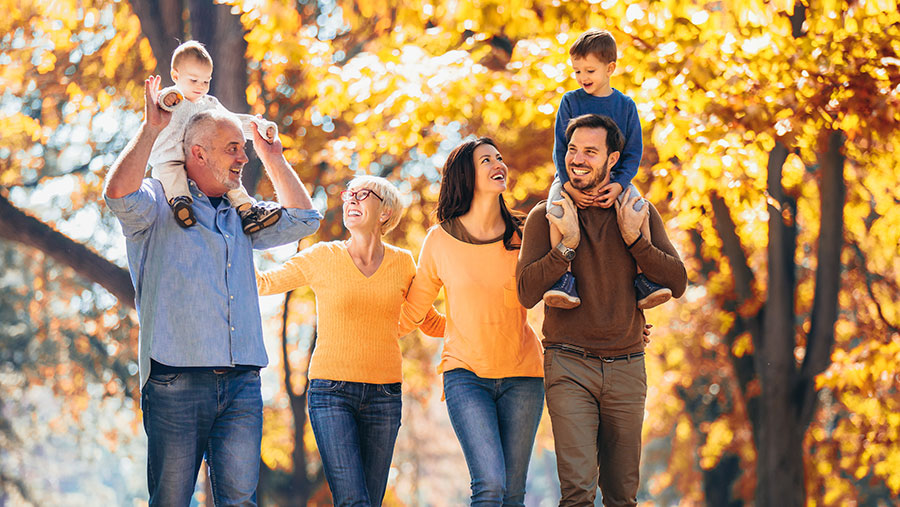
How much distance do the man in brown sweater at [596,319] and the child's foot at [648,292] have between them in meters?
0.03

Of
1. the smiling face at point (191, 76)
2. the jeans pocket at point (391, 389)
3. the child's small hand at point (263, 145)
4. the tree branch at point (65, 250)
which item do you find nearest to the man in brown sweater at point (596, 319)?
the jeans pocket at point (391, 389)

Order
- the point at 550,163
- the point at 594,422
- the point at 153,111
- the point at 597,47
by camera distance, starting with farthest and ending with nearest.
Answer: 1. the point at 550,163
2. the point at 597,47
3. the point at 594,422
4. the point at 153,111

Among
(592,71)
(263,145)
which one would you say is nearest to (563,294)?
(592,71)

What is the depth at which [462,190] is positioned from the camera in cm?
513

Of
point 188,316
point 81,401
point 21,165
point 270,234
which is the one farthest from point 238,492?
point 81,401

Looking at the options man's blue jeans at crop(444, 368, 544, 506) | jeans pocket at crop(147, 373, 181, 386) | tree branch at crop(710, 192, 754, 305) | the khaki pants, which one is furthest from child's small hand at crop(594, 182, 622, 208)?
tree branch at crop(710, 192, 754, 305)

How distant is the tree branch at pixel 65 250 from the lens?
8.46 meters

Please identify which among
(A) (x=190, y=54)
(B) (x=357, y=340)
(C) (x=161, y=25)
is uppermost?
(C) (x=161, y=25)

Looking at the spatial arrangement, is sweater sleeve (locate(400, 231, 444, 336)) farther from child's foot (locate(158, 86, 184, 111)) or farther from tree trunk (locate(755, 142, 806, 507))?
tree trunk (locate(755, 142, 806, 507))

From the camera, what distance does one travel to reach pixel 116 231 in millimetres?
14703

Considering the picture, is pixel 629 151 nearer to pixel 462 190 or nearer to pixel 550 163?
pixel 462 190

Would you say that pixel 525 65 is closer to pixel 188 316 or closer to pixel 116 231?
pixel 188 316

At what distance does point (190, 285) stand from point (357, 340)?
1.09 m

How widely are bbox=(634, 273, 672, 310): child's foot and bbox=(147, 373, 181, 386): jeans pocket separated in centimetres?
202
